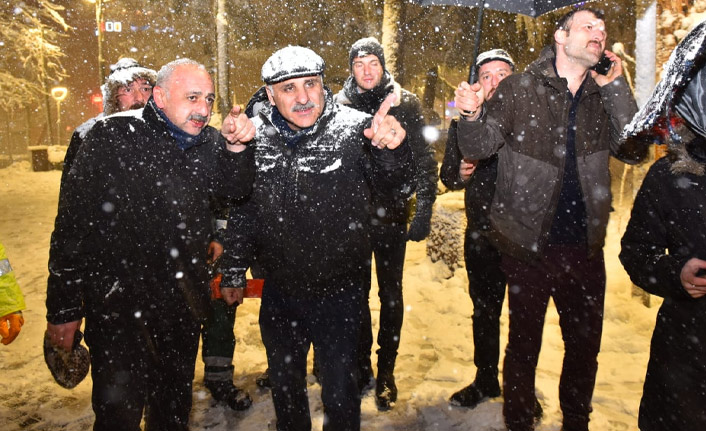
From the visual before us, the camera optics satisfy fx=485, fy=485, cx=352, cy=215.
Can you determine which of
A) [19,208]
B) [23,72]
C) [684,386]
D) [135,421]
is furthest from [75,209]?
[23,72]

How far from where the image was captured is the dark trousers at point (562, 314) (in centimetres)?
299

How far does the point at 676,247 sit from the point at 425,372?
8.56 feet

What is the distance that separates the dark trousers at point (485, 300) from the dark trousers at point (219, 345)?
1.92 meters

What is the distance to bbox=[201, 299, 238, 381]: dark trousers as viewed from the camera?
3.88 m

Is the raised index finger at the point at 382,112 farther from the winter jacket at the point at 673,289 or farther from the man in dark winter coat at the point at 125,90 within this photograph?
the man in dark winter coat at the point at 125,90

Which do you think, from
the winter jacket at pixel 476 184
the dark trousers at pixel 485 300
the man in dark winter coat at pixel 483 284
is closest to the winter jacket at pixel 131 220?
the winter jacket at pixel 476 184

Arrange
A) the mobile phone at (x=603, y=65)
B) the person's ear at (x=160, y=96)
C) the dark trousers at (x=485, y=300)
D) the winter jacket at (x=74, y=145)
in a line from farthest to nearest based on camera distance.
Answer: the dark trousers at (x=485, y=300), the winter jacket at (x=74, y=145), the mobile phone at (x=603, y=65), the person's ear at (x=160, y=96)

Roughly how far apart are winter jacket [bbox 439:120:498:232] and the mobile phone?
0.80 m

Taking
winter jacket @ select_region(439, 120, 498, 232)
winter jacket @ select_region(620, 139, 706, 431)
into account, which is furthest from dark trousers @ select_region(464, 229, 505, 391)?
winter jacket @ select_region(620, 139, 706, 431)

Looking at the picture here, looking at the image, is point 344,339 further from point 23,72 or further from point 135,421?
point 23,72

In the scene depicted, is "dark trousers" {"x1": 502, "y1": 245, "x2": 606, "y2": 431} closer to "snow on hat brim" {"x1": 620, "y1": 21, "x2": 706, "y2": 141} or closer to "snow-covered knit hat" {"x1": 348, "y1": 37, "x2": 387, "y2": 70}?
"snow on hat brim" {"x1": 620, "y1": 21, "x2": 706, "y2": 141}

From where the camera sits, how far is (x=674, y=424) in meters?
2.01

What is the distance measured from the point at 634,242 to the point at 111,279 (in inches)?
106

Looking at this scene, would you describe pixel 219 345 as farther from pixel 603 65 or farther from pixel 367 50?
pixel 603 65
